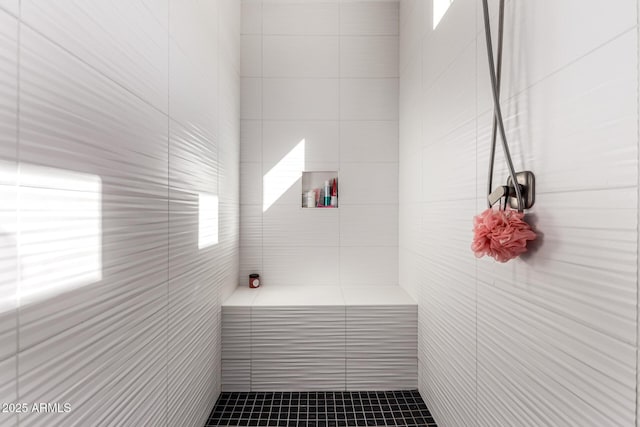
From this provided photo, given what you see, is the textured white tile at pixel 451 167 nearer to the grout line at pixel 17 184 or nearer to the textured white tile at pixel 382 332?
the textured white tile at pixel 382 332

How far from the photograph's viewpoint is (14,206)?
617mm

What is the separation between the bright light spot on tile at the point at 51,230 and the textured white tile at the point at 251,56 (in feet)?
5.95

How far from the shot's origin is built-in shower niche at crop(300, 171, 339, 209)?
2473 millimetres

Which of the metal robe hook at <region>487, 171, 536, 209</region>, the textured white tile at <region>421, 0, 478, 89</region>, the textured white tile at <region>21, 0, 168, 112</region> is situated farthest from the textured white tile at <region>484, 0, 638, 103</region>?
the textured white tile at <region>21, 0, 168, 112</region>

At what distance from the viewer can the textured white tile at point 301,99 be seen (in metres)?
2.44

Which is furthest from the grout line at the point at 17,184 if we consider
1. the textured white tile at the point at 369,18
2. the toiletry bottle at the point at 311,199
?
the textured white tile at the point at 369,18

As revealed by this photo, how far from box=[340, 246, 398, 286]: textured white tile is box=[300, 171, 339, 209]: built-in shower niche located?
344mm

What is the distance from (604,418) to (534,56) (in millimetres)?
869

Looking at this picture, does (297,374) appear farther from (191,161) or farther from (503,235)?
(503,235)

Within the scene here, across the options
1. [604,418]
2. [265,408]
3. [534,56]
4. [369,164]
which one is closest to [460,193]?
[534,56]

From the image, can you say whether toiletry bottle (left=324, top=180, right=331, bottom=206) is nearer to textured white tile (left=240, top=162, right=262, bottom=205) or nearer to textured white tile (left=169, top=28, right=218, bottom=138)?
textured white tile (left=240, top=162, right=262, bottom=205)

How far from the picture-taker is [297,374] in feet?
6.68

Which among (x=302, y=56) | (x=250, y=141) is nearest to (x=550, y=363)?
(x=250, y=141)

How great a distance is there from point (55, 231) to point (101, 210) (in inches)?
6.2
